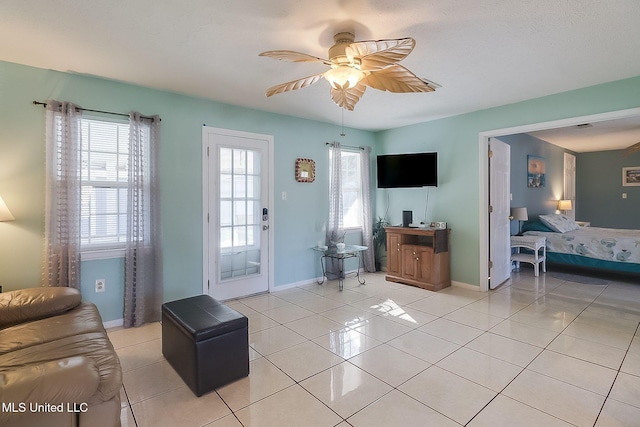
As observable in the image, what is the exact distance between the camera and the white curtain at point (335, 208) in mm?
4855

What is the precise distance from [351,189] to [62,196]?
12.4ft

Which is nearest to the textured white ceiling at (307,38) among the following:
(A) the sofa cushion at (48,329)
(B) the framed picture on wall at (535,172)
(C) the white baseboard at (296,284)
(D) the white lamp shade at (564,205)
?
(A) the sofa cushion at (48,329)

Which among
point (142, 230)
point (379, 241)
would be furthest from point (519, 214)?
point (142, 230)

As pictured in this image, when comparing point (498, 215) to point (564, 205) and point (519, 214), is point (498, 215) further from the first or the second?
point (564, 205)

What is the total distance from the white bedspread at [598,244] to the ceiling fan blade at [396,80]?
4573mm

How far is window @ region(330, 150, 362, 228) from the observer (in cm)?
525

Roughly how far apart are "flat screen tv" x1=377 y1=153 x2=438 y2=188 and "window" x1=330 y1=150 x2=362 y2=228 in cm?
43

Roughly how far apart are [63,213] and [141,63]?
1.52 meters

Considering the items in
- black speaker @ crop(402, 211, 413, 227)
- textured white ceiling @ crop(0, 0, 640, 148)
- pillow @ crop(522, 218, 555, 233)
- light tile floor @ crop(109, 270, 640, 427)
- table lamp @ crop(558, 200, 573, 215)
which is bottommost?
light tile floor @ crop(109, 270, 640, 427)

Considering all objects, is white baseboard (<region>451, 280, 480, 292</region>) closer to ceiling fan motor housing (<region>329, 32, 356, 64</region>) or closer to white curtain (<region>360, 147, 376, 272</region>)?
white curtain (<region>360, 147, 376, 272</region>)

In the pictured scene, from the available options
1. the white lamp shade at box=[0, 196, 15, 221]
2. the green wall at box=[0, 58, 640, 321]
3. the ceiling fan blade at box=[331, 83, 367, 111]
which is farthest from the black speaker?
the white lamp shade at box=[0, 196, 15, 221]

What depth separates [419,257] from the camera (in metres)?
4.48

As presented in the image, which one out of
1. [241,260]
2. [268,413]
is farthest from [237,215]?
[268,413]

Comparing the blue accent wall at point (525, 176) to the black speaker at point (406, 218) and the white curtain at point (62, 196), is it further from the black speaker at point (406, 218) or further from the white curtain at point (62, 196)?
the white curtain at point (62, 196)
